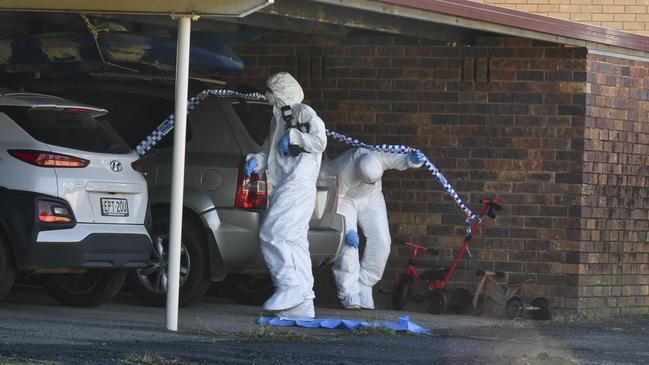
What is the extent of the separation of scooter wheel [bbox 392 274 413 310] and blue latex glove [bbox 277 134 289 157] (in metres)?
2.80

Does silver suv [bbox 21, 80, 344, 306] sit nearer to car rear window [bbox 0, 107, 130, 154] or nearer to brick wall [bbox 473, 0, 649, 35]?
car rear window [bbox 0, 107, 130, 154]

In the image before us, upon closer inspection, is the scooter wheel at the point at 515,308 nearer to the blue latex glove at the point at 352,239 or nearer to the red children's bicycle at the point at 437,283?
the red children's bicycle at the point at 437,283

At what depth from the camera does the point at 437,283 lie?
48.1ft

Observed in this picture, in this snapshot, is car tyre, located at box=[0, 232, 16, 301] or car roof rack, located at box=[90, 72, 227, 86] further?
car roof rack, located at box=[90, 72, 227, 86]

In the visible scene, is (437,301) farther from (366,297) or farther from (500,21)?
(500,21)

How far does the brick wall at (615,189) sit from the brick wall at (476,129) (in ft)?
0.63

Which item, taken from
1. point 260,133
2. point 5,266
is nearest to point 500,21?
point 260,133

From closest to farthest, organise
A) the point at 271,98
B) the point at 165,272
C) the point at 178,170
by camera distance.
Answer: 1. the point at 178,170
2. the point at 271,98
3. the point at 165,272

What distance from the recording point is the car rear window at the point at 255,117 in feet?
42.8

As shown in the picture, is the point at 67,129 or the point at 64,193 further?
the point at 67,129

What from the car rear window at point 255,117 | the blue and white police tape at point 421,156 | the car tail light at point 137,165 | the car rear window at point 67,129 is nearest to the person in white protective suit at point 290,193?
the car rear window at point 255,117

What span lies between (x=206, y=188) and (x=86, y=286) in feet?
4.11

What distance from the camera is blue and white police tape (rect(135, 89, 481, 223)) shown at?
13.1 m

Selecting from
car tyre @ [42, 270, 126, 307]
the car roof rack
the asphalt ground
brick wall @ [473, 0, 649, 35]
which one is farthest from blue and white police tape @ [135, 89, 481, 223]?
brick wall @ [473, 0, 649, 35]
